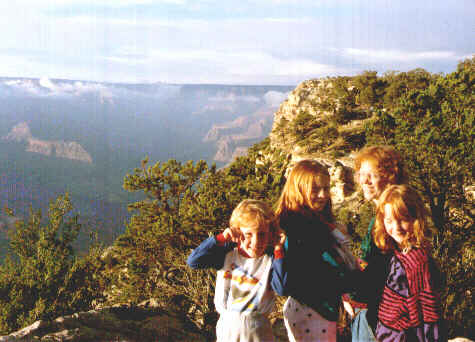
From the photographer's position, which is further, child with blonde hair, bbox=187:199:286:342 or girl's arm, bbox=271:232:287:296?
child with blonde hair, bbox=187:199:286:342

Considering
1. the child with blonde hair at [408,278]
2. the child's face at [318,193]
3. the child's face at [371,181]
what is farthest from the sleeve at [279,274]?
the child's face at [371,181]

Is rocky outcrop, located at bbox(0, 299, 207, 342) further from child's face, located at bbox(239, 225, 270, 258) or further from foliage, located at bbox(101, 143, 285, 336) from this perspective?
child's face, located at bbox(239, 225, 270, 258)

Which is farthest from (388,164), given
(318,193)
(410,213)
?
(318,193)

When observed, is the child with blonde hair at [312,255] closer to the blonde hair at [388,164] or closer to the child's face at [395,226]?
the child's face at [395,226]

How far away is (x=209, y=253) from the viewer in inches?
113

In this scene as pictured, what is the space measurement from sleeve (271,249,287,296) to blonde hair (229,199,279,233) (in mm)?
242

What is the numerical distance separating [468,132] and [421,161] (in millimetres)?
1274

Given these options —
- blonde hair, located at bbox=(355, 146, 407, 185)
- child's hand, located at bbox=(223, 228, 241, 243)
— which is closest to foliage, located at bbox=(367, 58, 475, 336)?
blonde hair, located at bbox=(355, 146, 407, 185)

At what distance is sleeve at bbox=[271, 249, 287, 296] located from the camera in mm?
2729

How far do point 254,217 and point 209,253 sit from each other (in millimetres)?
A: 478

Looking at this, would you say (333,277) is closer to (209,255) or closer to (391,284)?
(391,284)

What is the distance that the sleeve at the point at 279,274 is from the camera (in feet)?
8.95

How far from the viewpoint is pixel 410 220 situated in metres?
2.68

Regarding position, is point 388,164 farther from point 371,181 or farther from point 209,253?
point 209,253
